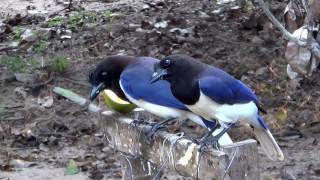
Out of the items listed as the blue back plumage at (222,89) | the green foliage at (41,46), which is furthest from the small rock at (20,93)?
→ the blue back plumage at (222,89)

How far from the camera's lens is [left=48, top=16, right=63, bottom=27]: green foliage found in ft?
32.1

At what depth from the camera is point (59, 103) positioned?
779cm

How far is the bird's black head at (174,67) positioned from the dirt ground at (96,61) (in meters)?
1.36

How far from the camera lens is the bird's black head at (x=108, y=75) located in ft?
15.6

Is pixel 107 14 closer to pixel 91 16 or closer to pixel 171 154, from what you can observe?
pixel 91 16

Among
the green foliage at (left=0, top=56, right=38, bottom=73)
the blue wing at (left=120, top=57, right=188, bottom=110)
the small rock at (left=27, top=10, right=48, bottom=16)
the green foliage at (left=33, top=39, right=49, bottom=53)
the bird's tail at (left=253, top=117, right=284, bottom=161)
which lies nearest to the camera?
the bird's tail at (left=253, top=117, right=284, bottom=161)

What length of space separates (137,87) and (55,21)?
211 inches

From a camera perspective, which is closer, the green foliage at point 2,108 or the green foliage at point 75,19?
the green foliage at point 2,108

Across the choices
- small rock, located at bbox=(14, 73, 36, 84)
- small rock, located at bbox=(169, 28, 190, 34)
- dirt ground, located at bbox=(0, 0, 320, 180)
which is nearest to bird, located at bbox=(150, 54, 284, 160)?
dirt ground, located at bbox=(0, 0, 320, 180)

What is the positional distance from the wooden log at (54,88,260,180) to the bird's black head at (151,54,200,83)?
28cm

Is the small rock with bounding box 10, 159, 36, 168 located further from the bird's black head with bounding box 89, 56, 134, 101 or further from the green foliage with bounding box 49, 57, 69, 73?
the bird's black head with bounding box 89, 56, 134, 101

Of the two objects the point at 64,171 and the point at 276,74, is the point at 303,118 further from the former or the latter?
the point at 64,171

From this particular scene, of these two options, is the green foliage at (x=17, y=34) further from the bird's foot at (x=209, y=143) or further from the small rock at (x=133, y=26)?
the bird's foot at (x=209, y=143)

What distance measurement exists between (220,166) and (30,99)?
456cm
